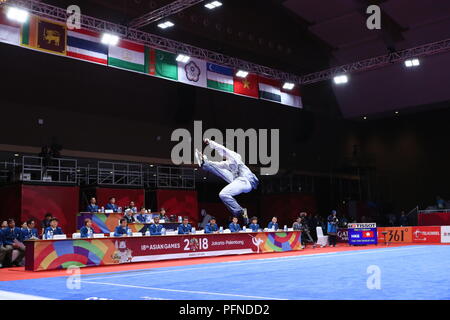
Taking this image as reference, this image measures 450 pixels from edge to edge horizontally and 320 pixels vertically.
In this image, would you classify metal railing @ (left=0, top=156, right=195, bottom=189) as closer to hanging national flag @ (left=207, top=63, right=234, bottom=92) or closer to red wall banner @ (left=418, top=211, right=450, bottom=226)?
hanging national flag @ (left=207, top=63, right=234, bottom=92)

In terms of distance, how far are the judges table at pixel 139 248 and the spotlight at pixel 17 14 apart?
887cm

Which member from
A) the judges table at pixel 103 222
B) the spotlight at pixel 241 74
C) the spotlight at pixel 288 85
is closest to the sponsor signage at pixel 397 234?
the spotlight at pixel 288 85

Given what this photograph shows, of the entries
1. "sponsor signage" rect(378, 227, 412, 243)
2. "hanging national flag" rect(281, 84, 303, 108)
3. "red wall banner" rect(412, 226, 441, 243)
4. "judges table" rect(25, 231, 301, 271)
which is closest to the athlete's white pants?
"judges table" rect(25, 231, 301, 271)

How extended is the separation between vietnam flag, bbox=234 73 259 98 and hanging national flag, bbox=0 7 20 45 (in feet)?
38.0

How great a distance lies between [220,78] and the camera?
84.4 feet

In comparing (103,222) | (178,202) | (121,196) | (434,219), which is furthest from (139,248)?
(434,219)

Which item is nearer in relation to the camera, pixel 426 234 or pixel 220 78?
pixel 220 78

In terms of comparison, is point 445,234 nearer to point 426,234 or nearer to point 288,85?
point 426,234

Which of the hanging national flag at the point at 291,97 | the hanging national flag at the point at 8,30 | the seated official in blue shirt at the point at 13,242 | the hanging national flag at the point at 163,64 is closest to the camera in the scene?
the seated official in blue shirt at the point at 13,242

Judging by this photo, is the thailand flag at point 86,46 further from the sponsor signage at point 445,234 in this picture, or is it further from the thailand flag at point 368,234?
the sponsor signage at point 445,234

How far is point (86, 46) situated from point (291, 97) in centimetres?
1353

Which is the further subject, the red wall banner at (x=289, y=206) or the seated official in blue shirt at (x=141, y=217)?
the red wall banner at (x=289, y=206)

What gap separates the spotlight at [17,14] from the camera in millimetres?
18106
